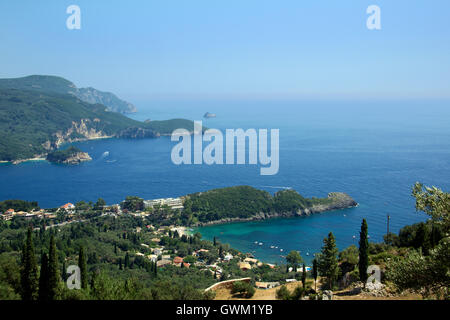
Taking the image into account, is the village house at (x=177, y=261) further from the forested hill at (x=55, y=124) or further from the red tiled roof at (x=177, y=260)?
the forested hill at (x=55, y=124)

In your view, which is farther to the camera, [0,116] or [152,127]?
[152,127]

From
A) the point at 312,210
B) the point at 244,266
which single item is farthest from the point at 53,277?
the point at 312,210

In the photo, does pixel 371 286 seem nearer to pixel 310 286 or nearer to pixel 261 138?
pixel 310 286

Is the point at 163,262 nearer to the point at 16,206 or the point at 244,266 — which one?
the point at 244,266
